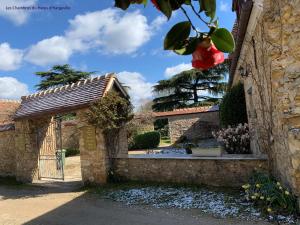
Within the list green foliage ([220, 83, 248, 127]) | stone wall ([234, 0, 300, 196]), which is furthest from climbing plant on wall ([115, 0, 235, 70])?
green foliage ([220, 83, 248, 127])

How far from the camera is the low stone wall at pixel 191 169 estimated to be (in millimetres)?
7105

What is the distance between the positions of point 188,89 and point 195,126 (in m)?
11.3

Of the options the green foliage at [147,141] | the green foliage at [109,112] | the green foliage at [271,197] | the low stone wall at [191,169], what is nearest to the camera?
the green foliage at [271,197]

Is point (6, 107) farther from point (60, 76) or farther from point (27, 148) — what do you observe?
point (27, 148)

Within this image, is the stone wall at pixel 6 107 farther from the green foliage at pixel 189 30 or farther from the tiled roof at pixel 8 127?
the green foliage at pixel 189 30

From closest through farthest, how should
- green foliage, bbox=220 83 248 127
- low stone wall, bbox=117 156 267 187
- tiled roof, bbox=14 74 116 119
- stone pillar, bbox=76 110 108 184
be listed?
low stone wall, bbox=117 156 267 187, stone pillar, bbox=76 110 108 184, tiled roof, bbox=14 74 116 119, green foliage, bbox=220 83 248 127

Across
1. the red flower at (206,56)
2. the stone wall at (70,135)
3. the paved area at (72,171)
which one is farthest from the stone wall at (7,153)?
the red flower at (206,56)

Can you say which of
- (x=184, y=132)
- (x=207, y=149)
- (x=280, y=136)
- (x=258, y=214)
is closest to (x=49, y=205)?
(x=207, y=149)

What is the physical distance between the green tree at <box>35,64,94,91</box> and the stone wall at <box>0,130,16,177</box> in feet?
55.7

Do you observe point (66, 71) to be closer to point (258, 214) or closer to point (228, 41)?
point (258, 214)

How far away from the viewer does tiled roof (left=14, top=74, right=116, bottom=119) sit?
9.27 meters

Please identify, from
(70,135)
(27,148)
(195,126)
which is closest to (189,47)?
(27,148)

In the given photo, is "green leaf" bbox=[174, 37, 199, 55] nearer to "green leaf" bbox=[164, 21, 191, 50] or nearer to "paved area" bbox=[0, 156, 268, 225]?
"green leaf" bbox=[164, 21, 191, 50]

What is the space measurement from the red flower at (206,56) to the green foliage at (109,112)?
7875 mm
